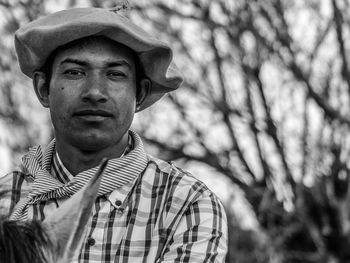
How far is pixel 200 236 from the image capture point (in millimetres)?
3135

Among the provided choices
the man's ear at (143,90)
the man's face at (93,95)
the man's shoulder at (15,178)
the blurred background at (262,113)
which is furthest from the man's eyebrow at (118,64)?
the blurred background at (262,113)

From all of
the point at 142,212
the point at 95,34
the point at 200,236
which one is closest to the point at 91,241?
the point at 142,212

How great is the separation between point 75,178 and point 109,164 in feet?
0.38

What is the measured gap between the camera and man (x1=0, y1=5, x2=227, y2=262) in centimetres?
316

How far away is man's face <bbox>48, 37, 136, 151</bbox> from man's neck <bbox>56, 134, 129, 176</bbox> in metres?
0.02

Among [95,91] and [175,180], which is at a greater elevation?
[95,91]

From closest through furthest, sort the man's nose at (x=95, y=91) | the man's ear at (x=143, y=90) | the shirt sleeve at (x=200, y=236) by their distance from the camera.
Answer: the shirt sleeve at (x=200, y=236), the man's nose at (x=95, y=91), the man's ear at (x=143, y=90)

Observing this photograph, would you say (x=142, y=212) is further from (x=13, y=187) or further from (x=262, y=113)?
(x=262, y=113)

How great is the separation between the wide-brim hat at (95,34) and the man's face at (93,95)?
51 millimetres

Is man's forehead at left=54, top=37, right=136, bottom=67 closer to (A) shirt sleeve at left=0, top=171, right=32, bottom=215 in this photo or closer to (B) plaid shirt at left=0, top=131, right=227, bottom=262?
(B) plaid shirt at left=0, top=131, right=227, bottom=262

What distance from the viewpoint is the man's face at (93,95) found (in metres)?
3.25

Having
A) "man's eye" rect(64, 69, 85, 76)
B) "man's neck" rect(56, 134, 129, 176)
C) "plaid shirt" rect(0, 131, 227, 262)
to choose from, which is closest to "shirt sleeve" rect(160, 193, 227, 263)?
"plaid shirt" rect(0, 131, 227, 262)

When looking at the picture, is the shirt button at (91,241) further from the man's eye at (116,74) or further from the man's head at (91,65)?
the man's eye at (116,74)

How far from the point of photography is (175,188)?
10.8ft
